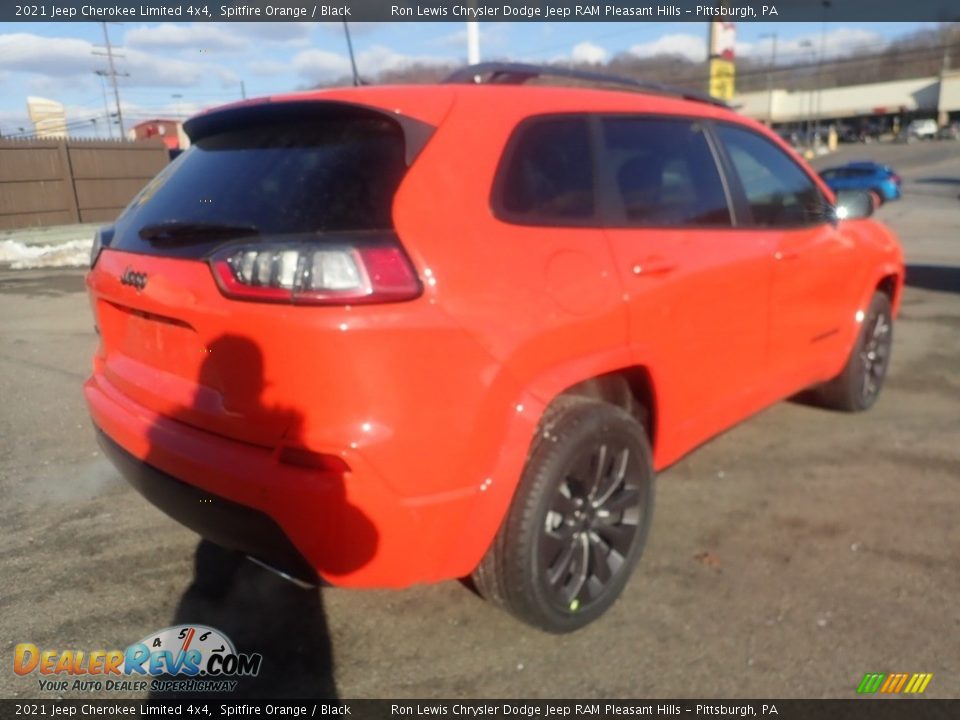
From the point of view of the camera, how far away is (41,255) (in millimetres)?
15820

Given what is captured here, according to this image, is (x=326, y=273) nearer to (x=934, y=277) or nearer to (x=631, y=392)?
(x=631, y=392)

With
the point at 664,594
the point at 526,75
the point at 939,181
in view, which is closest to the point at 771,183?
the point at 526,75

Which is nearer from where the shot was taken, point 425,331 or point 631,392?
point 425,331

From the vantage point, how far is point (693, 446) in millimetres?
3301

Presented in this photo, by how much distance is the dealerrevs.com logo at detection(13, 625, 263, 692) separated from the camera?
2514 mm

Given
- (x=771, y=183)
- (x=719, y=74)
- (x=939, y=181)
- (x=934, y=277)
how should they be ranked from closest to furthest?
(x=771, y=183) < (x=934, y=277) < (x=719, y=74) < (x=939, y=181)

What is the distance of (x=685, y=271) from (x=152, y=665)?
2.33 metres

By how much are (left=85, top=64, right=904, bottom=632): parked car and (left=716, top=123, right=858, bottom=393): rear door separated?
436 mm

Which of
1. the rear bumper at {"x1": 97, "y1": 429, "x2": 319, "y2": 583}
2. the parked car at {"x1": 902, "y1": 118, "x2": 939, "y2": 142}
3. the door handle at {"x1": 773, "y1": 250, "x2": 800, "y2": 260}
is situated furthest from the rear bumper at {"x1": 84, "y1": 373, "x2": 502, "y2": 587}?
the parked car at {"x1": 902, "y1": 118, "x2": 939, "y2": 142}

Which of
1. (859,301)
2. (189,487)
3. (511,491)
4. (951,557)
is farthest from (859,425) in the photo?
(189,487)

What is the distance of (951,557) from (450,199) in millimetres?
2491

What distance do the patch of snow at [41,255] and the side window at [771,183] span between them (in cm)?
1426

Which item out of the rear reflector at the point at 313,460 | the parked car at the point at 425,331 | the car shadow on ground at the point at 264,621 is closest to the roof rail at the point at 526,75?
the parked car at the point at 425,331

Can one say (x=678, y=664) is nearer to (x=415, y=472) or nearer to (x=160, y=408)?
(x=415, y=472)
